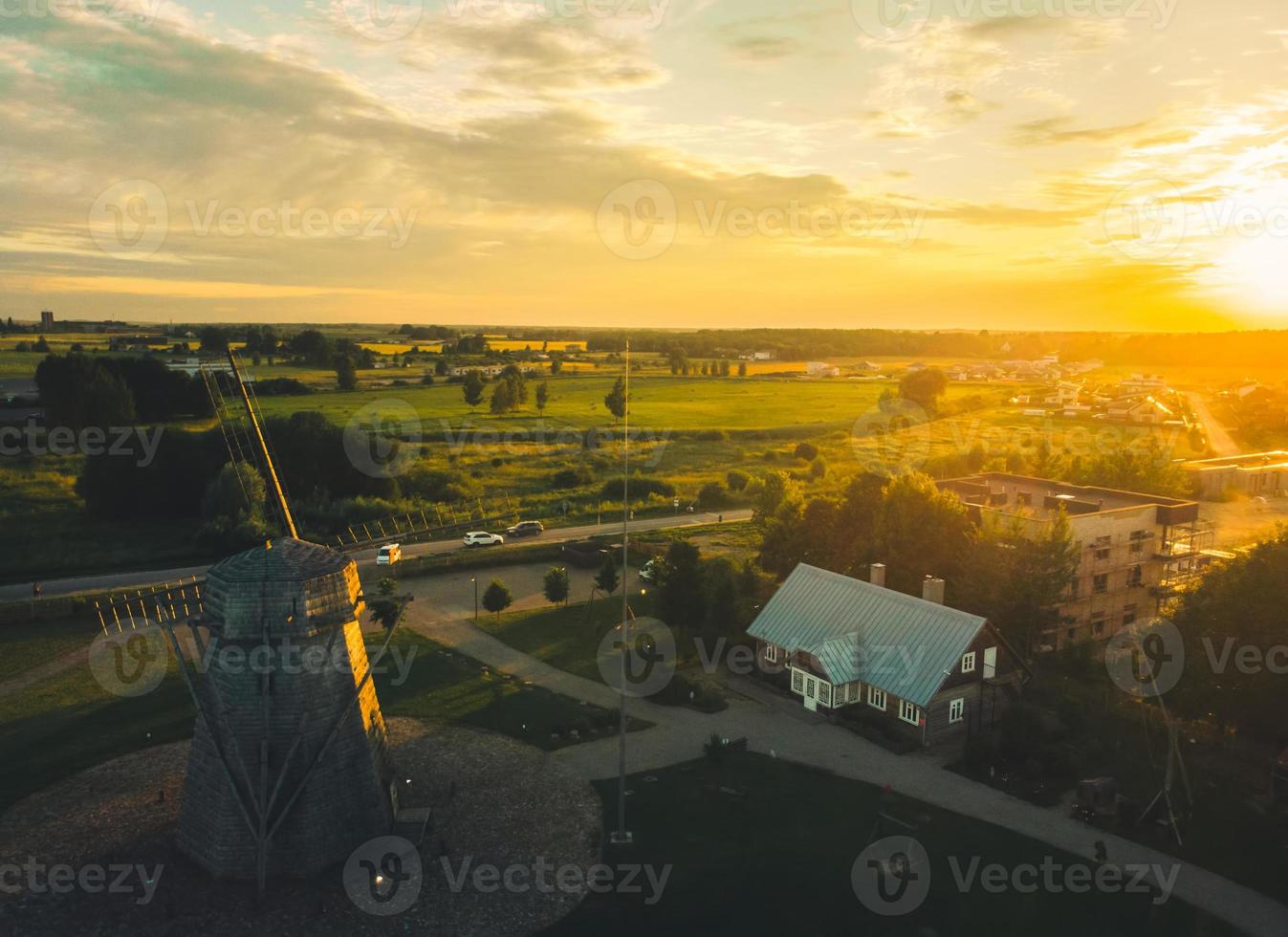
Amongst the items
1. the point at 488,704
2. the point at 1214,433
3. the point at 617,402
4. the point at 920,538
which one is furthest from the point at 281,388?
the point at 1214,433

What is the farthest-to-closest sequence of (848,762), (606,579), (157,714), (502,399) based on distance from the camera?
(502,399), (606,579), (157,714), (848,762)

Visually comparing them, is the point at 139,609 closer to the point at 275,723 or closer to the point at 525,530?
the point at 525,530

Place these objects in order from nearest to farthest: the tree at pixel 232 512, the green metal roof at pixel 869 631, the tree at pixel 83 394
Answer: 1. the green metal roof at pixel 869 631
2. the tree at pixel 232 512
3. the tree at pixel 83 394

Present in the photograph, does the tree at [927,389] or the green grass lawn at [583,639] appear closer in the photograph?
the green grass lawn at [583,639]

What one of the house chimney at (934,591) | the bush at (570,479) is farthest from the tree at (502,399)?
the house chimney at (934,591)

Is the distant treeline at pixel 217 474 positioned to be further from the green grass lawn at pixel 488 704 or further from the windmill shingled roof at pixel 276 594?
the windmill shingled roof at pixel 276 594

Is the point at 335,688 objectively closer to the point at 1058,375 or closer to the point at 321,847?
the point at 321,847
